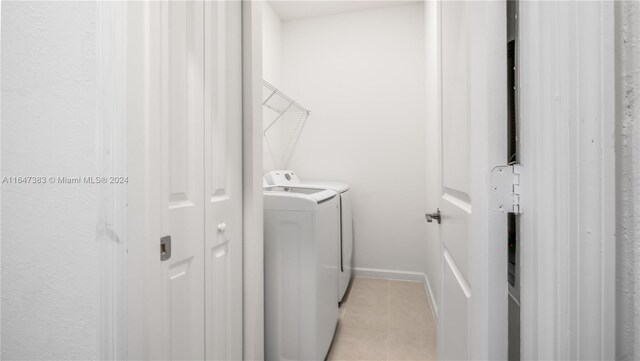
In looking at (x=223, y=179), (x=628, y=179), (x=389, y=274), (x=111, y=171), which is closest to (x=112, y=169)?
(x=111, y=171)

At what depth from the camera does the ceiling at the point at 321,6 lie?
2615 millimetres

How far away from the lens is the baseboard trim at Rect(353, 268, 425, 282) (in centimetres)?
269

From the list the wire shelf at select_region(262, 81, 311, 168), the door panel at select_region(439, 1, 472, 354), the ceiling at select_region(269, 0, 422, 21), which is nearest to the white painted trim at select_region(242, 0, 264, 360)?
the door panel at select_region(439, 1, 472, 354)

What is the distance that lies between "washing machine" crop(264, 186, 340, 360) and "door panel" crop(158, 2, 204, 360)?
0.55 meters

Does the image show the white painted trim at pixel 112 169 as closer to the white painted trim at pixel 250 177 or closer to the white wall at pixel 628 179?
the white painted trim at pixel 250 177

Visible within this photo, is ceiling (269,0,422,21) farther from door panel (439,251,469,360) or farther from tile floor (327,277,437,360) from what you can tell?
tile floor (327,277,437,360)

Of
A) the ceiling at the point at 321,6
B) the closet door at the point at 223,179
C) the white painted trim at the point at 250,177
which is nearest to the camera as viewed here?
the closet door at the point at 223,179

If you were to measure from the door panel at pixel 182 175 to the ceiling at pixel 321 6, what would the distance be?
203 cm

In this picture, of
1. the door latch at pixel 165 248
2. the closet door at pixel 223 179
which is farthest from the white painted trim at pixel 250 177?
the door latch at pixel 165 248

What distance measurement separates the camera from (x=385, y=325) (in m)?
1.97

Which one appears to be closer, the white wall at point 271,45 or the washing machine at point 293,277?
the washing machine at point 293,277

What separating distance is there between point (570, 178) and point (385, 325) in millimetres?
1885

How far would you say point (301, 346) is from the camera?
4.79ft

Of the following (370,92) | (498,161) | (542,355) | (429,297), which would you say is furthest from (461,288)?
(370,92)
